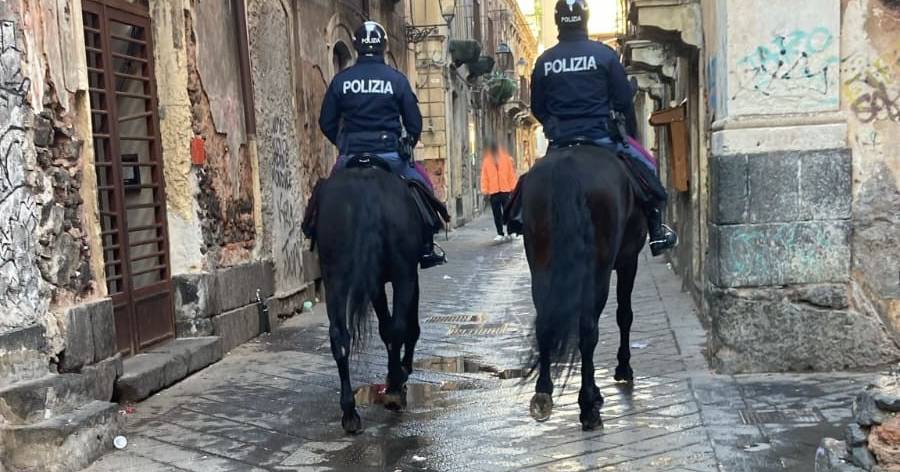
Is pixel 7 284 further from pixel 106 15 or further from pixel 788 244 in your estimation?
pixel 788 244

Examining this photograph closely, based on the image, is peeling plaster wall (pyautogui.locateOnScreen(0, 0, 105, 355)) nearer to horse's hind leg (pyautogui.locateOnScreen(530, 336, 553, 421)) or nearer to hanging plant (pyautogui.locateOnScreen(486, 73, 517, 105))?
horse's hind leg (pyautogui.locateOnScreen(530, 336, 553, 421))

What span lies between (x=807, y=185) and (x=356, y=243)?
289cm

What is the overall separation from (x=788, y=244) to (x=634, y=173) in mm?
1298

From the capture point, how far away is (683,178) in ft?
29.0

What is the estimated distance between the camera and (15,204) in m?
4.62

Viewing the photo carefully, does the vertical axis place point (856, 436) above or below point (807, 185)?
below

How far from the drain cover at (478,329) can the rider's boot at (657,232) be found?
264cm

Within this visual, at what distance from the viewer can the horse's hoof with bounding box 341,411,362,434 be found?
489 centimetres

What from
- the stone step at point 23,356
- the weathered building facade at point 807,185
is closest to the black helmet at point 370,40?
the weathered building facade at point 807,185

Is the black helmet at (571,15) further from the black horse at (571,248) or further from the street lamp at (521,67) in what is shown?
the street lamp at (521,67)

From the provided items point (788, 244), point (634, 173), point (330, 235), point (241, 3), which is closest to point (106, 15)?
point (241, 3)

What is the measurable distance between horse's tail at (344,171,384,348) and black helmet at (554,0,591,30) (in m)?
1.56

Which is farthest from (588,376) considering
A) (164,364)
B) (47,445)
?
(164,364)

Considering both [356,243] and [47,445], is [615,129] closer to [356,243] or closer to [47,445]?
[356,243]
